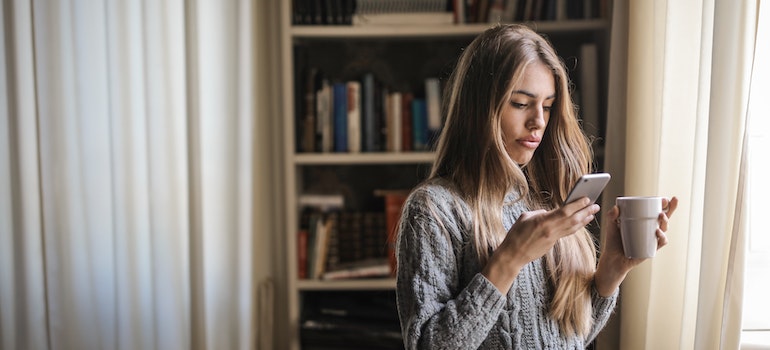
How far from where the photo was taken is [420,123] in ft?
7.49

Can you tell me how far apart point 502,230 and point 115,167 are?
50.5 inches

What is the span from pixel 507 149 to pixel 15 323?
1.58m

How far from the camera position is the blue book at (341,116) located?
7.42 ft

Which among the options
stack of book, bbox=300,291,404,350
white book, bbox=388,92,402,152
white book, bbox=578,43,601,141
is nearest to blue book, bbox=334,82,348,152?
white book, bbox=388,92,402,152

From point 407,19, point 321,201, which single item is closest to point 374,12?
point 407,19

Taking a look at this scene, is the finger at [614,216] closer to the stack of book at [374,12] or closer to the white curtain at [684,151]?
the white curtain at [684,151]

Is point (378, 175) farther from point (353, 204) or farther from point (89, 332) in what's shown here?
point (89, 332)

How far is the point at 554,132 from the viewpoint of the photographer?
3.81 ft

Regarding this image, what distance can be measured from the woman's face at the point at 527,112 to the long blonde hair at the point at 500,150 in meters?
0.02

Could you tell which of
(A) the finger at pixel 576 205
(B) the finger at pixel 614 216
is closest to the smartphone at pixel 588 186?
(A) the finger at pixel 576 205

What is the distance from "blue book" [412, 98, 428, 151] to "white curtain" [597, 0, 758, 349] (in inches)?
23.1

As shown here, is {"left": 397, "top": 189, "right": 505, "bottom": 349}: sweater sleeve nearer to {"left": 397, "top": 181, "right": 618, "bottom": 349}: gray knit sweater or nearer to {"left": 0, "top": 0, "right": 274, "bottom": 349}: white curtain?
{"left": 397, "top": 181, "right": 618, "bottom": 349}: gray knit sweater

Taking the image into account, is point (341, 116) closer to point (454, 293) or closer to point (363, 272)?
point (363, 272)

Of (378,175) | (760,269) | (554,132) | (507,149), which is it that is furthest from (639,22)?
(378,175)
